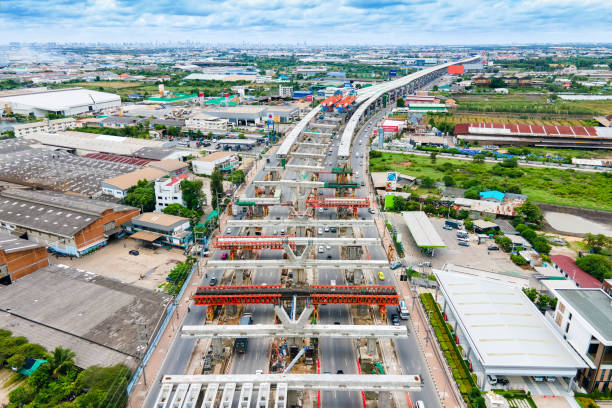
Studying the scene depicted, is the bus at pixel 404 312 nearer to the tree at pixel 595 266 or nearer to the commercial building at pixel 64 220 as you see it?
the tree at pixel 595 266

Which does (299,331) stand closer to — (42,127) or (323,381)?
(323,381)

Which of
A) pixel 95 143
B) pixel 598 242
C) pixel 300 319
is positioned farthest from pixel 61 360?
pixel 95 143

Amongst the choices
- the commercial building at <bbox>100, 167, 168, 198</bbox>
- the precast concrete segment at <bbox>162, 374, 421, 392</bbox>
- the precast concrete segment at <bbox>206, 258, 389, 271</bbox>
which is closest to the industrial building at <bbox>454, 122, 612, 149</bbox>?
the precast concrete segment at <bbox>206, 258, 389, 271</bbox>

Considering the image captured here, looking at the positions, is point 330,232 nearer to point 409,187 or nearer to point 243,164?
point 409,187

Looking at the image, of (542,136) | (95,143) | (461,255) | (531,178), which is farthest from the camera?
(542,136)

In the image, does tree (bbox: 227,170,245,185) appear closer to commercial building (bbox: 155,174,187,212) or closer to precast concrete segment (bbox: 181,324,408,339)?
commercial building (bbox: 155,174,187,212)

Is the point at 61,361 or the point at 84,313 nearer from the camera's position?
the point at 61,361

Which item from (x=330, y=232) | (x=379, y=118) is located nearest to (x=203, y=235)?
(x=330, y=232)
